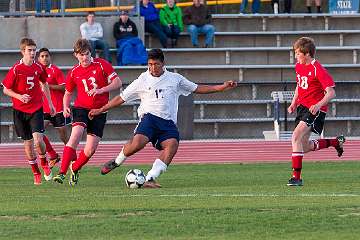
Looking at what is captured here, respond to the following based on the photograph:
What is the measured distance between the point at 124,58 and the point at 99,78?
1398 centimetres

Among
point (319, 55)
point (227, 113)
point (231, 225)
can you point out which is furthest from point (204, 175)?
point (319, 55)

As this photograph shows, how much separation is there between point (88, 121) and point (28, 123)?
3.34ft

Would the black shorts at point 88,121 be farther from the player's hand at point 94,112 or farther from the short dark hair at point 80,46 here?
the short dark hair at point 80,46

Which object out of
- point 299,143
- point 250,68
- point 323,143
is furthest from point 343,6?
point 299,143

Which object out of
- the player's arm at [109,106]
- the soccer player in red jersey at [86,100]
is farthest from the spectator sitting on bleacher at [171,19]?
the player's arm at [109,106]

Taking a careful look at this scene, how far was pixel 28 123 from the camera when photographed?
17.0 m

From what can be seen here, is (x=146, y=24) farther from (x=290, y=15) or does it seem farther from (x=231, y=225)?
(x=231, y=225)

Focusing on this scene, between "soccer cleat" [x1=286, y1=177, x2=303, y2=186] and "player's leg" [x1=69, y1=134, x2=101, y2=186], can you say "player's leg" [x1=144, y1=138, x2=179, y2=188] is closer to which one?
"player's leg" [x1=69, y1=134, x2=101, y2=186]

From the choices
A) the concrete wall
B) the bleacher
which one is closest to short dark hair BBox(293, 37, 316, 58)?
A: the bleacher

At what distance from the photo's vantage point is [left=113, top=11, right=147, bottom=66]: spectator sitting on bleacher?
30.2m

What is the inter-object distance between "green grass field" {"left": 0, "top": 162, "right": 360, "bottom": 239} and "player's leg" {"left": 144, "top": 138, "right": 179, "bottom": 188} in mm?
233

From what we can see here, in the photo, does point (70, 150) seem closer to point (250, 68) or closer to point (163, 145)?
point (163, 145)

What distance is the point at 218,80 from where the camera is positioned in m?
31.2

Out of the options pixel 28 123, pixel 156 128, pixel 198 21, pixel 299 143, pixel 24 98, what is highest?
pixel 198 21
